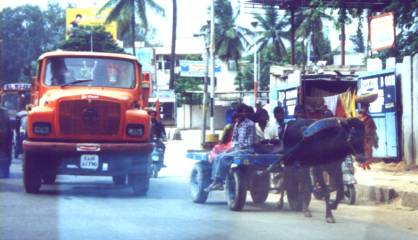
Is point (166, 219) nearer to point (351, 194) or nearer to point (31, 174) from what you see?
point (31, 174)

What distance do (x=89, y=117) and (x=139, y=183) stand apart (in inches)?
65.0

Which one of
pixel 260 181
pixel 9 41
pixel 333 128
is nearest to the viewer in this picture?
pixel 333 128

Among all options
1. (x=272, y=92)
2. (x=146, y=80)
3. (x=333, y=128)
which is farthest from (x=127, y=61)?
(x=272, y=92)

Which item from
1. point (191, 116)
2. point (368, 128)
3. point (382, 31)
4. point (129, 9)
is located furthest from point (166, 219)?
point (191, 116)

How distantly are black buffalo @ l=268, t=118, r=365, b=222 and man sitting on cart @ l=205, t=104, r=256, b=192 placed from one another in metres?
0.85

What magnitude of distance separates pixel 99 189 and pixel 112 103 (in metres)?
2.61

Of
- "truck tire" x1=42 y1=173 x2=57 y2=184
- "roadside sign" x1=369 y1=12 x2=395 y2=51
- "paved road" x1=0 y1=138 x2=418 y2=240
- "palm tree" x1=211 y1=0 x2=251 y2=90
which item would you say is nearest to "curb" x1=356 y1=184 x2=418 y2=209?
"paved road" x1=0 y1=138 x2=418 y2=240

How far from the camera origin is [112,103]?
13570 millimetres

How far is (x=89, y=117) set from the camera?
531 inches

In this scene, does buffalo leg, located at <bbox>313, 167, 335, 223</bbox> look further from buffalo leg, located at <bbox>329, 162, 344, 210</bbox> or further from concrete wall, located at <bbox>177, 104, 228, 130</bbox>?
concrete wall, located at <bbox>177, 104, 228, 130</bbox>

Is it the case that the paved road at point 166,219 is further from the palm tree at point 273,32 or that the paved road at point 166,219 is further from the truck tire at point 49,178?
the palm tree at point 273,32

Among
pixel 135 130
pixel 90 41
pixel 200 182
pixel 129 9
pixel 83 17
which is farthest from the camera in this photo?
pixel 83 17

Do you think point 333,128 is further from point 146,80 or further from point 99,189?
point 99,189

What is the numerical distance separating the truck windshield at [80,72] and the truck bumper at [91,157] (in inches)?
56.9
